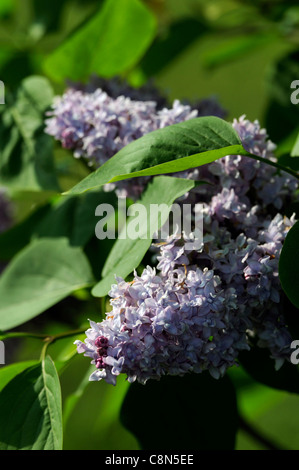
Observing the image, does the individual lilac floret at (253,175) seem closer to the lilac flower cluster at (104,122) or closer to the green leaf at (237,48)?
the lilac flower cluster at (104,122)

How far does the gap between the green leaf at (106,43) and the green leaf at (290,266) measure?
36 centimetres

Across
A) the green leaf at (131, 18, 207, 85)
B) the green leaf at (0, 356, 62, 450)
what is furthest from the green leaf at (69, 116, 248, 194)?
the green leaf at (131, 18, 207, 85)

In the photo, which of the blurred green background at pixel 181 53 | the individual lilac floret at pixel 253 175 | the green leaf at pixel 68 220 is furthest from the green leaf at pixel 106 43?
the individual lilac floret at pixel 253 175

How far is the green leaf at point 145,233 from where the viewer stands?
1.25 feet

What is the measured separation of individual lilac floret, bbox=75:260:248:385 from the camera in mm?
344

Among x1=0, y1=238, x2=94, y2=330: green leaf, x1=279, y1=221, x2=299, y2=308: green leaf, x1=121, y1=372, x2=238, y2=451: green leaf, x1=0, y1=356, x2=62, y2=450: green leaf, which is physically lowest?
x1=121, y1=372, x2=238, y2=451: green leaf

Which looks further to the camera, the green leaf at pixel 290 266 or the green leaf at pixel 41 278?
the green leaf at pixel 41 278

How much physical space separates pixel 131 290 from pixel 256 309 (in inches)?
3.3

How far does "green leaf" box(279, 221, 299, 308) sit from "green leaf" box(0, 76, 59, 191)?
24cm

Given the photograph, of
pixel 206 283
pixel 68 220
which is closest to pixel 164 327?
pixel 206 283

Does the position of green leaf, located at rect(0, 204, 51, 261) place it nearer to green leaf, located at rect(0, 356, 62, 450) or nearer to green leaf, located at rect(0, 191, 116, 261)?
green leaf, located at rect(0, 191, 116, 261)

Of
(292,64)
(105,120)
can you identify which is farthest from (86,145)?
(292,64)

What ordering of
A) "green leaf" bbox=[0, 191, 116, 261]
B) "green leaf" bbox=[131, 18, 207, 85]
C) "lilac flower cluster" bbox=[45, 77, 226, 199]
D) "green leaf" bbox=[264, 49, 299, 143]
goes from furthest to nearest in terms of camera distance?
1. "green leaf" bbox=[131, 18, 207, 85]
2. "green leaf" bbox=[264, 49, 299, 143]
3. "green leaf" bbox=[0, 191, 116, 261]
4. "lilac flower cluster" bbox=[45, 77, 226, 199]

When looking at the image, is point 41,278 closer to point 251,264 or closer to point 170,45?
point 251,264
